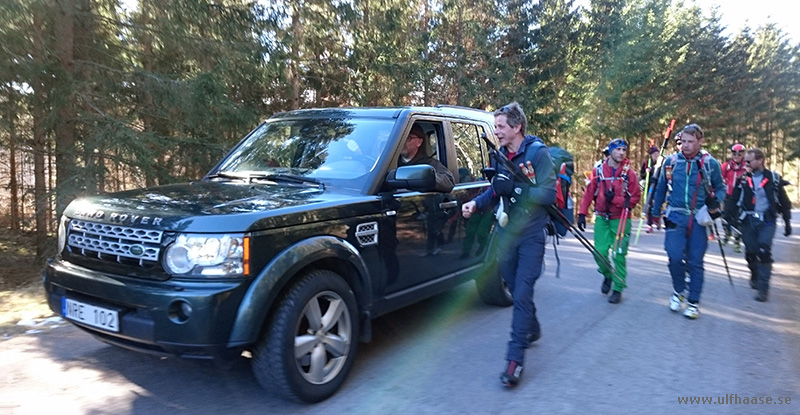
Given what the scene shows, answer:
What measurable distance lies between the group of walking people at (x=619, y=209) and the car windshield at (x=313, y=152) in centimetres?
86

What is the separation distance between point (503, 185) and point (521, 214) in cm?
27

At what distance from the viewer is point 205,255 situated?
10.1 ft

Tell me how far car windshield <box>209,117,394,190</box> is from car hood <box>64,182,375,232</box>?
26 cm

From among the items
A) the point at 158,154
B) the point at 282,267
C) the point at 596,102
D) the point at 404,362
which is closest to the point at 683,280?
the point at 404,362

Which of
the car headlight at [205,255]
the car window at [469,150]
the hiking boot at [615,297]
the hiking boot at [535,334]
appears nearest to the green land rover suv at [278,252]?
the car headlight at [205,255]

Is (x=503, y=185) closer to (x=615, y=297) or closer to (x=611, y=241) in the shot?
(x=615, y=297)

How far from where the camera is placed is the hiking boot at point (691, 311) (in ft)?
18.9

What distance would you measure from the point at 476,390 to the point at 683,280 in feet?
10.9

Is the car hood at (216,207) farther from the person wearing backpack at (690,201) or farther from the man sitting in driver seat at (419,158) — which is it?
the person wearing backpack at (690,201)

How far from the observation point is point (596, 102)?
25.3m

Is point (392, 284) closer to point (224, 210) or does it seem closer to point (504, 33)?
point (224, 210)

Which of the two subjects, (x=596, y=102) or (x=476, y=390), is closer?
(x=476, y=390)

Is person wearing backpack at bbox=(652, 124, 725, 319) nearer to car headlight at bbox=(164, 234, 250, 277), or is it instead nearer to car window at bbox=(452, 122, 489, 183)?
car window at bbox=(452, 122, 489, 183)

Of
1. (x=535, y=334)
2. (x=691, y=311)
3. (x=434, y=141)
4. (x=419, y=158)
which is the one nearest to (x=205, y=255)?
(x=419, y=158)
